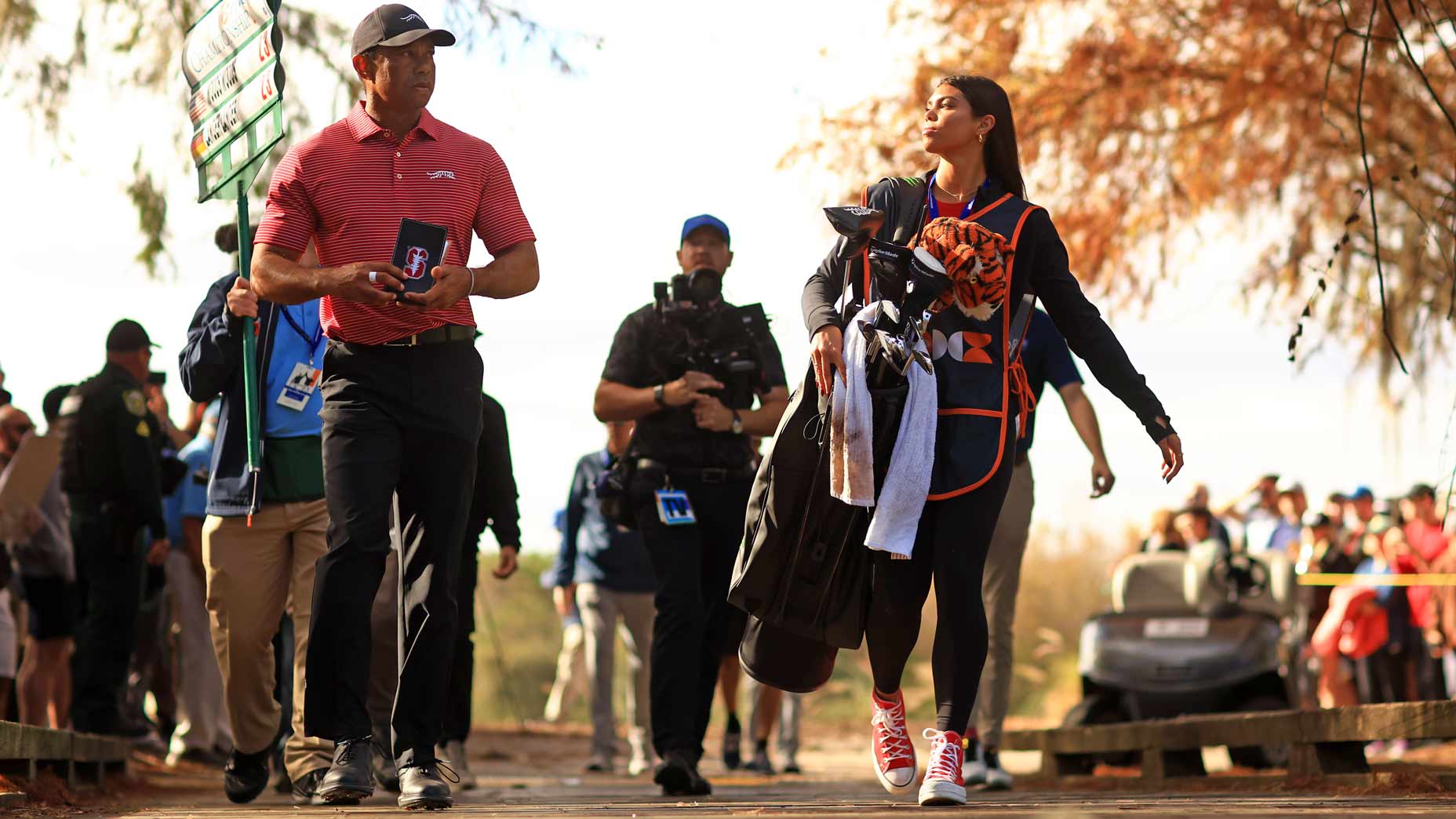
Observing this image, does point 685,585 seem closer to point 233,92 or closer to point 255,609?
point 255,609

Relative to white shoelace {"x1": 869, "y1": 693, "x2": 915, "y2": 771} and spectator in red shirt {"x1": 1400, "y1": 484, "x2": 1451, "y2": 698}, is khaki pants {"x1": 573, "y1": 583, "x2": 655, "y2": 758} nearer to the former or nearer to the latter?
spectator in red shirt {"x1": 1400, "y1": 484, "x2": 1451, "y2": 698}

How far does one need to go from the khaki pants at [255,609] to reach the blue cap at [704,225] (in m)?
1.86

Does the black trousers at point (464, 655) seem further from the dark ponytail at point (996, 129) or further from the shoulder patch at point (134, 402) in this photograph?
the dark ponytail at point (996, 129)

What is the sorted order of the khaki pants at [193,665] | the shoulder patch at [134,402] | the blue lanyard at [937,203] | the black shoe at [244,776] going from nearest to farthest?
the blue lanyard at [937,203] < the black shoe at [244,776] < the shoulder patch at [134,402] < the khaki pants at [193,665]

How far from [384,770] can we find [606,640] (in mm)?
4469

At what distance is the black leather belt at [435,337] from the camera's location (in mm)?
5641

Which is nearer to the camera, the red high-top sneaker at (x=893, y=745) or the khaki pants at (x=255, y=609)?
the red high-top sneaker at (x=893, y=745)

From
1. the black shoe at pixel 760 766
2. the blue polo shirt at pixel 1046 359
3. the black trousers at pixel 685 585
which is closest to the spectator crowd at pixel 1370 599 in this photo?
the black shoe at pixel 760 766

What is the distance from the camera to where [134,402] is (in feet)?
31.4

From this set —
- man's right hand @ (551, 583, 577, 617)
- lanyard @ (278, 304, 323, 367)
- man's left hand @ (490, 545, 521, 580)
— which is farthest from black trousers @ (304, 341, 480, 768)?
man's right hand @ (551, 583, 577, 617)

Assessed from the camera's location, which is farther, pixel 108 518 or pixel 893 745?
pixel 108 518

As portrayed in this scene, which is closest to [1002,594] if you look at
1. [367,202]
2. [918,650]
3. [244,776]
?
[244,776]

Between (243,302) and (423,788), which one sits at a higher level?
(243,302)

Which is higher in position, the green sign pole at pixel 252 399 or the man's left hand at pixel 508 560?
the green sign pole at pixel 252 399
